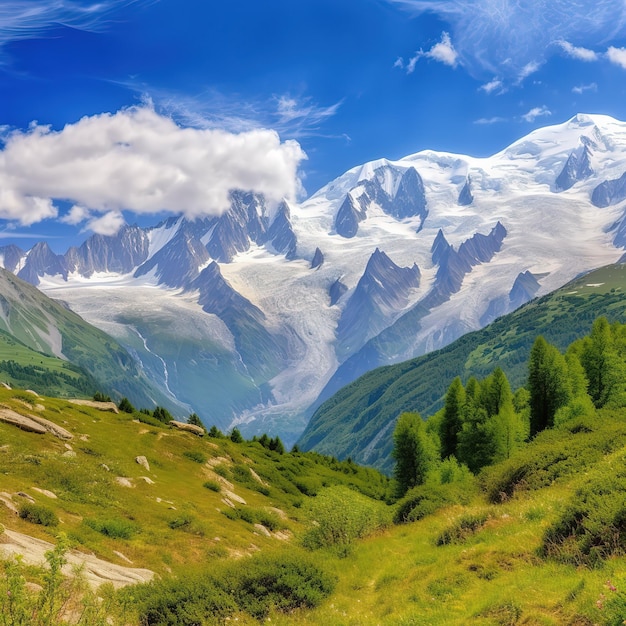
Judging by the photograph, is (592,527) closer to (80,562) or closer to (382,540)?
(382,540)

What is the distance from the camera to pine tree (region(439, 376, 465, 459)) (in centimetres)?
8369

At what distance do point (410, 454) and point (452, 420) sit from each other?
13819 mm

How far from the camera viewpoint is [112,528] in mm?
30438

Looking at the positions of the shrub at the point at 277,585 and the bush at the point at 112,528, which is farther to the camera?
the bush at the point at 112,528

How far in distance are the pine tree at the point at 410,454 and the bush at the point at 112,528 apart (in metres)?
50.6

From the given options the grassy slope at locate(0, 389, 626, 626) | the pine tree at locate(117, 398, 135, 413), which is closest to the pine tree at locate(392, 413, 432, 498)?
the grassy slope at locate(0, 389, 626, 626)

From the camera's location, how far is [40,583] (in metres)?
17.4

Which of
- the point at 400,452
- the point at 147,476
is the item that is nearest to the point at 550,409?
the point at 400,452

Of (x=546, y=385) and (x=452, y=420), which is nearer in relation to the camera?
(x=546, y=385)

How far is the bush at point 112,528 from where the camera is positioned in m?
30.0

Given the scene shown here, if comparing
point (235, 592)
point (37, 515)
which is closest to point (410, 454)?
point (37, 515)

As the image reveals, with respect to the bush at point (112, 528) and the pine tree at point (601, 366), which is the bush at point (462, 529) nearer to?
the bush at point (112, 528)

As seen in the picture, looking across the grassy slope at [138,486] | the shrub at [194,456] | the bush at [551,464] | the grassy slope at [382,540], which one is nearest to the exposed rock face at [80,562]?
the grassy slope at [138,486]

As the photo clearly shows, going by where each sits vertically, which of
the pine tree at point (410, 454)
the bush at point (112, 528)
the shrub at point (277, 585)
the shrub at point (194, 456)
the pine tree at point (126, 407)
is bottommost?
the pine tree at point (410, 454)
